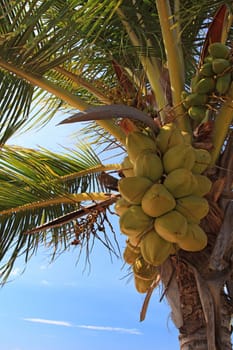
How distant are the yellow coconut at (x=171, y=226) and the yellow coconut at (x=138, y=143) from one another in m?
0.34

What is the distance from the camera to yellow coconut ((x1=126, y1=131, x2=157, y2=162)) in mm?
2387

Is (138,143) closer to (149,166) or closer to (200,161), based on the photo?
(149,166)

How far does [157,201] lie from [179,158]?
10.0 inches

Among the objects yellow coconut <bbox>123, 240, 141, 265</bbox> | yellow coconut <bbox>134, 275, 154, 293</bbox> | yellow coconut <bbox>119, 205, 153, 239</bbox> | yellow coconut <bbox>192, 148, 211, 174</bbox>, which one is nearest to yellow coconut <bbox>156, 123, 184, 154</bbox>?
yellow coconut <bbox>192, 148, 211, 174</bbox>

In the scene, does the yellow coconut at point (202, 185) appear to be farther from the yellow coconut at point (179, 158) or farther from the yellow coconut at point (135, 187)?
the yellow coconut at point (135, 187)

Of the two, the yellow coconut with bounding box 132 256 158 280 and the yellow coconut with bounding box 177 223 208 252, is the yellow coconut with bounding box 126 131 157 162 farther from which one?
the yellow coconut with bounding box 132 256 158 280

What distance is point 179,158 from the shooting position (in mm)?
2316

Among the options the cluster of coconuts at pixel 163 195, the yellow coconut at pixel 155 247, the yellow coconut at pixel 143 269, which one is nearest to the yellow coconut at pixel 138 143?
the cluster of coconuts at pixel 163 195

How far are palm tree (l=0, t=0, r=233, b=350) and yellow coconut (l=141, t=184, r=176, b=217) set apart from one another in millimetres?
372

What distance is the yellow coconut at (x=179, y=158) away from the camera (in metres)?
2.32

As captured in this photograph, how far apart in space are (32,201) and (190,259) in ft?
4.59

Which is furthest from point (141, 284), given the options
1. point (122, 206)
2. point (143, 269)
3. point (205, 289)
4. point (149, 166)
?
point (149, 166)

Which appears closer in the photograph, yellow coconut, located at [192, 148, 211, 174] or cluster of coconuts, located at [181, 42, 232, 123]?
yellow coconut, located at [192, 148, 211, 174]

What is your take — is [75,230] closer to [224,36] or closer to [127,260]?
[127,260]
